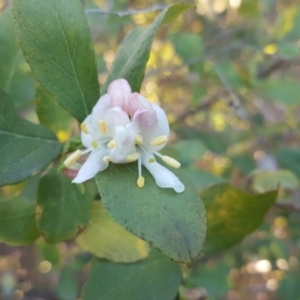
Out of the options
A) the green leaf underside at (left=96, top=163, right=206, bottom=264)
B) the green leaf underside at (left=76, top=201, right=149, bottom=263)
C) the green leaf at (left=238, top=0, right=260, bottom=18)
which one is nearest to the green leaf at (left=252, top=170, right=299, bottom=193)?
the green leaf underside at (left=76, top=201, right=149, bottom=263)

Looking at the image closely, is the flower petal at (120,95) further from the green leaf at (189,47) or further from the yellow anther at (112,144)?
the green leaf at (189,47)

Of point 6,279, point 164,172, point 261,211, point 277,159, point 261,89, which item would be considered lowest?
point 6,279

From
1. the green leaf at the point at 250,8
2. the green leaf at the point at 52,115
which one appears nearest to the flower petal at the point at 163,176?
the green leaf at the point at 52,115

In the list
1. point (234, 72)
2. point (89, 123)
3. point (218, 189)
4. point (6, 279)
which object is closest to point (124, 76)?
point (89, 123)

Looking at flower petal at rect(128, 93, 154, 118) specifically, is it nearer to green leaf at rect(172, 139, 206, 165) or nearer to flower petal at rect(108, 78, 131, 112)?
flower petal at rect(108, 78, 131, 112)

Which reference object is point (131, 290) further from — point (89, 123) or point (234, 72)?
point (234, 72)

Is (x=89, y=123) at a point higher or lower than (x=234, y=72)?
higher

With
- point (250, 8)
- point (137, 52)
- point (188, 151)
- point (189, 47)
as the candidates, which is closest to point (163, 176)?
point (137, 52)

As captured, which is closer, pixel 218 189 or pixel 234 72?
pixel 218 189
